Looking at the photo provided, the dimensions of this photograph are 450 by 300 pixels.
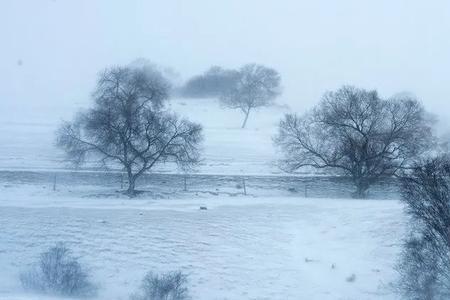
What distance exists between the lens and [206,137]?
54719 millimetres

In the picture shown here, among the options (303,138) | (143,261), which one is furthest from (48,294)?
(303,138)

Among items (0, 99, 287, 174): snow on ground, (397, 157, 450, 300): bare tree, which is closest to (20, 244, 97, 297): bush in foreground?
(397, 157, 450, 300): bare tree

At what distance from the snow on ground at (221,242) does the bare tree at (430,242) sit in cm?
165

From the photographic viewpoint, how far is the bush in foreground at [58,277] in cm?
1897

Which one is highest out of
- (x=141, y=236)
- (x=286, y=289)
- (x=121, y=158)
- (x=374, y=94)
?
(x=374, y=94)

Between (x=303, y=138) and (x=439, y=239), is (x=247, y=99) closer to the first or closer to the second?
(x=303, y=138)

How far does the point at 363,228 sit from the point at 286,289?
683cm

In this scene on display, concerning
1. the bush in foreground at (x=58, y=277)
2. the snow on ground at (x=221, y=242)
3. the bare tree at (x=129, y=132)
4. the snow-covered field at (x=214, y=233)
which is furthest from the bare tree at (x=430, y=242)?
the bare tree at (x=129, y=132)

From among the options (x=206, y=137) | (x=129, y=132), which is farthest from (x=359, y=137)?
(x=206, y=137)

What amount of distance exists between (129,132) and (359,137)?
14470 mm

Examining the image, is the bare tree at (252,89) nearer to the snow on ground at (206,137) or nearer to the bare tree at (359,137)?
the snow on ground at (206,137)

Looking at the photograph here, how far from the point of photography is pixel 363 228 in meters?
25.9

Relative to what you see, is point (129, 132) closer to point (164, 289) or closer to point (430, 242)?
point (164, 289)

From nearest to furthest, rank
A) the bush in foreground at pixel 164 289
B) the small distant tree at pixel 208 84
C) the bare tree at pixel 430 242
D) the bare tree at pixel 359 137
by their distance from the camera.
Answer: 1. the bare tree at pixel 430 242
2. the bush in foreground at pixel 164 289
3. the bare tree at pixel 359 137
4. the small distant tree at pixel 208 84
